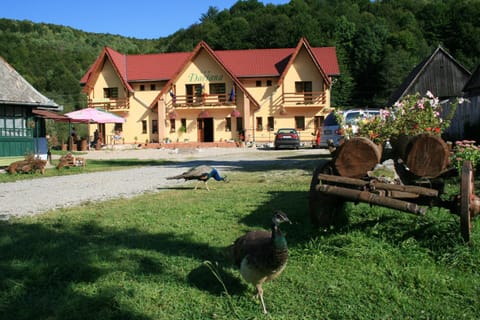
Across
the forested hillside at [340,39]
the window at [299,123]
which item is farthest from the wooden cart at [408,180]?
the forested hillside at [340,39]

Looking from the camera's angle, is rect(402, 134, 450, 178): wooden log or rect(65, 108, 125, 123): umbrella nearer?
rect(402, 134, 450, 178): wooden log

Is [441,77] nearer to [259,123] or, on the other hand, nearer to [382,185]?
[259,123]

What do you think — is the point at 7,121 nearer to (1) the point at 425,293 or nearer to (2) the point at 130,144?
(1) the point at 425,293

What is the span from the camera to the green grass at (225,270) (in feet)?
11.3

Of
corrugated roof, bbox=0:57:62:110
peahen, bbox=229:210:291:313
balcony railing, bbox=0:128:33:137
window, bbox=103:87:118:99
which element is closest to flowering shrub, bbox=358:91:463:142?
peahen, bbox=229:210:291:313

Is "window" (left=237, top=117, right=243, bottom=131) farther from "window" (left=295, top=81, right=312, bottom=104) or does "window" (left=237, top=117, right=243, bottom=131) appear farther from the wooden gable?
the wooden gable

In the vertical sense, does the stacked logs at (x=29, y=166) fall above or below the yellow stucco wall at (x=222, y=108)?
below

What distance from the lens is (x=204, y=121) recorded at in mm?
40375

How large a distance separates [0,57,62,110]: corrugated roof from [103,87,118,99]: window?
22524 mm

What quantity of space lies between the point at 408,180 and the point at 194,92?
36517mm

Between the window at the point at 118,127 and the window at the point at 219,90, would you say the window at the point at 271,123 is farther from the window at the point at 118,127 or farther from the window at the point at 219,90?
the window at the point at 118,127

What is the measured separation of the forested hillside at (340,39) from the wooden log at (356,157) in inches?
2386

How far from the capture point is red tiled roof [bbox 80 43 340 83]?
132ft

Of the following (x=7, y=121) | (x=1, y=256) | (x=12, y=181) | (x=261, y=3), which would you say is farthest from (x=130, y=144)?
(x=261, y=3)
